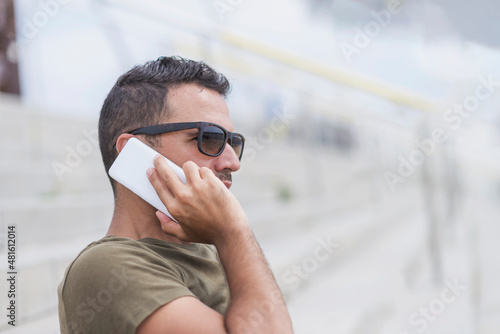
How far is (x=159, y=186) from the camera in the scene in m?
1.39

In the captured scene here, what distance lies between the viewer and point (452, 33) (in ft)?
12.3

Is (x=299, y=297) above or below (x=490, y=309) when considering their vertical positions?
below

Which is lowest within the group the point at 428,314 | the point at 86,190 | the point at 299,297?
the point at 86,190

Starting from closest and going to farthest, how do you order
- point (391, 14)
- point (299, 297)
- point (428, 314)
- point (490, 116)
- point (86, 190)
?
point (490, 116) < point (391, 14) < point (428, 314) < point (299, 297) < point (86, 190)

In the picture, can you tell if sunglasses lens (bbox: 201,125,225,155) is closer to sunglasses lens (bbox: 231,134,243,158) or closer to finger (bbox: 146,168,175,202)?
sunglasses lens (bbox: 231,134,243,158)

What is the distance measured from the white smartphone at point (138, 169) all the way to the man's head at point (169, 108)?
73 mm

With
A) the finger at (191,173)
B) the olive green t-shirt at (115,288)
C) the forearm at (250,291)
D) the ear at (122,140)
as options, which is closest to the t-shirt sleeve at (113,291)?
the olive green t-shirt at (115,288)

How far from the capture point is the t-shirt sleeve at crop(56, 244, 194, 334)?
1.19 meters

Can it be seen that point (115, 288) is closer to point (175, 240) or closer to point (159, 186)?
point (159, 186)

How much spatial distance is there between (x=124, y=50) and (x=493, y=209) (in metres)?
11.2

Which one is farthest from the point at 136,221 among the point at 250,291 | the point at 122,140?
the point at 250,291

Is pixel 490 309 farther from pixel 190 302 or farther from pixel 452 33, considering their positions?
pixel 190 302

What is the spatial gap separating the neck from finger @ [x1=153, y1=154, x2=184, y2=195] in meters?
0.22

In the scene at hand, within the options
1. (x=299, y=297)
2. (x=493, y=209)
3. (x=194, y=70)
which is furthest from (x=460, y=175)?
(x=194, y=70)
